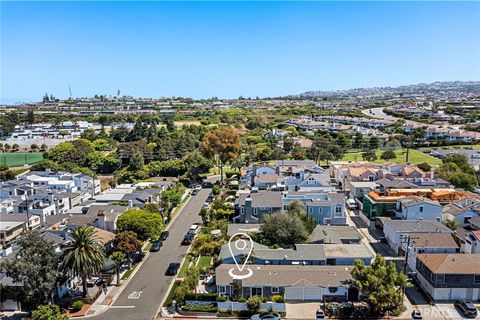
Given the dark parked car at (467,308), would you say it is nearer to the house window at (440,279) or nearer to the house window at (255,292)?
the house window at (440,279)

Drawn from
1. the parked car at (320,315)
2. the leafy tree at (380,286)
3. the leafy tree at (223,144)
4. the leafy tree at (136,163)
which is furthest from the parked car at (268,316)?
the leafy tree at (136,163)

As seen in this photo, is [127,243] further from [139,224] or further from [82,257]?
[82,257]

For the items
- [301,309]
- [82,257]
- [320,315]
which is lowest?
[301,309]

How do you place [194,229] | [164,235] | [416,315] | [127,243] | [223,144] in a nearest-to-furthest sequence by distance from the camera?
[416,315] → [127,243] → [164,235] → [194,229] → [223,144]

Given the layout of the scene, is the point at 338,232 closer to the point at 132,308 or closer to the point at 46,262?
the point at 132,308

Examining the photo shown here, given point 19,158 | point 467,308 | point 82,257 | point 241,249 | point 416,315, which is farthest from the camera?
point 19,158

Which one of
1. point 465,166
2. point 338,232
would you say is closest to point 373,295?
point 338,232

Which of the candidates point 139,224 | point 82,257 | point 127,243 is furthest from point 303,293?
point 139,224

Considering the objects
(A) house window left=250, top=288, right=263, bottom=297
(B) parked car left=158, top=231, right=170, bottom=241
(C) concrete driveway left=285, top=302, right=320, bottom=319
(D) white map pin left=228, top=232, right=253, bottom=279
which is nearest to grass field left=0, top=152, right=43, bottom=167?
(B) parked car left=158, top=231, right=170, bottom=241
